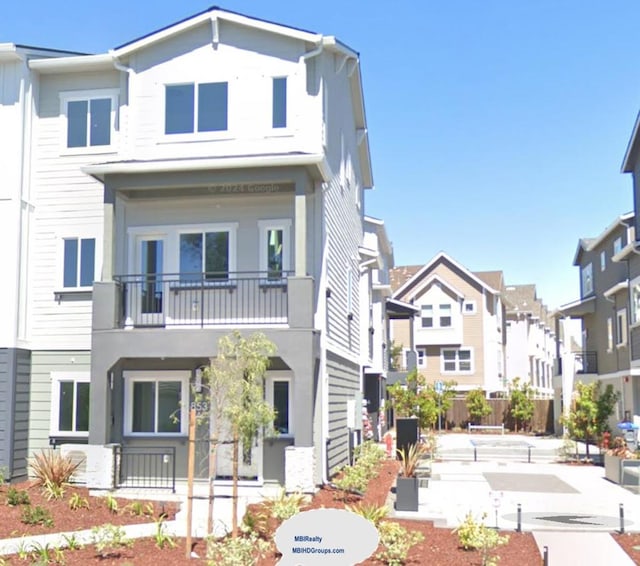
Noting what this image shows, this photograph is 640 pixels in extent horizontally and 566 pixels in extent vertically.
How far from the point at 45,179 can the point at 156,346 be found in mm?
5563

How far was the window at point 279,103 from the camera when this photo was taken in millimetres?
→ 17578

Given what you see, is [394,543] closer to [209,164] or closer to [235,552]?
[235,552]

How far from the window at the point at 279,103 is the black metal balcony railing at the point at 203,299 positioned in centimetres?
332

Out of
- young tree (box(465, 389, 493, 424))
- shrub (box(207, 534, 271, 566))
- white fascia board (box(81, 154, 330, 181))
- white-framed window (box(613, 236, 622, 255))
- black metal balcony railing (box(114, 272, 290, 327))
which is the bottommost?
shrub (box(207, 534, 271, 566))

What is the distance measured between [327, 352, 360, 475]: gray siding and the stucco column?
2.98 m

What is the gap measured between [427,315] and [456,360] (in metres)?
3.31

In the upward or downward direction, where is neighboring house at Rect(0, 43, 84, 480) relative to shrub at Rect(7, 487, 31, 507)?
upward

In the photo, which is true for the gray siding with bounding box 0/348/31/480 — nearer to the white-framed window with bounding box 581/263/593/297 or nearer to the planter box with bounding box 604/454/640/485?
the planter box with bounding box 604/454/640/485

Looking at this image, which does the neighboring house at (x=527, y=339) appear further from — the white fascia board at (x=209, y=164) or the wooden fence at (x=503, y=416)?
the white fascia board at (x=209, y=164)

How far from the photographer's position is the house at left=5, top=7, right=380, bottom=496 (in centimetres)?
1672

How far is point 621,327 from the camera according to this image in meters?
32.1

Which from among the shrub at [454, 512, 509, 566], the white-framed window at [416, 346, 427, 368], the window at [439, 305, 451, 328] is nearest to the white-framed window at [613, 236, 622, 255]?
the window at [439, 305, 451, 328]

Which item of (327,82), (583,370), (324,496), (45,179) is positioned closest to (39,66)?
(45,179)

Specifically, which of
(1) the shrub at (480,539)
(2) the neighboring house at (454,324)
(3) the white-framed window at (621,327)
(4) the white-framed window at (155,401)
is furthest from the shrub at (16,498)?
(2) the neighboring house at (454,324)
